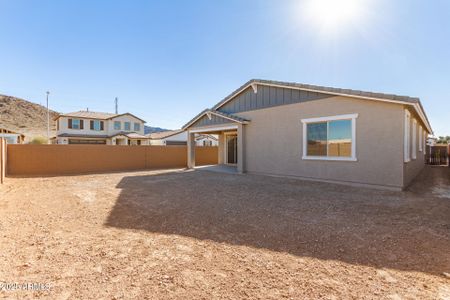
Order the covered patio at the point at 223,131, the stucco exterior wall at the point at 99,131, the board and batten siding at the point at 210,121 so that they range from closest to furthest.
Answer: the covered patio at the point at 223,131
the board and batten siding at the point at 210,121
the stucco exterior wall at the point at 99,131

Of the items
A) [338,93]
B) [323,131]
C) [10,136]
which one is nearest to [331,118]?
[323,131]

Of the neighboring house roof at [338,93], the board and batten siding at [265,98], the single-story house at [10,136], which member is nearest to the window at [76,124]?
the single-story house at [10,136]

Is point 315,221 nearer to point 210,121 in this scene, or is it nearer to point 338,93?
point 338,93

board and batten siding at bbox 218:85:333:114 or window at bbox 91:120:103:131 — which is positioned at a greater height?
window at bbox 91:120:103:131

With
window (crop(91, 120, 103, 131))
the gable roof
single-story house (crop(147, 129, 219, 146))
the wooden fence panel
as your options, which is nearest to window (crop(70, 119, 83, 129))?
window (crop(91, 120, 103, 131))

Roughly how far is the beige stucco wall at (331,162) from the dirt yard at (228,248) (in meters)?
1.75

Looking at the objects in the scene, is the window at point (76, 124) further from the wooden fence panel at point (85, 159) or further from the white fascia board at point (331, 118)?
the white fascia board at point (331, 118)

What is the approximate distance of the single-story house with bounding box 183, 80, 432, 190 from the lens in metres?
7.59

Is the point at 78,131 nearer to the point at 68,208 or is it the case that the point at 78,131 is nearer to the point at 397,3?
the point at 68,208

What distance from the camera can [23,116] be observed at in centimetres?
7931

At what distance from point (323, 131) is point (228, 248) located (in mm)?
7555

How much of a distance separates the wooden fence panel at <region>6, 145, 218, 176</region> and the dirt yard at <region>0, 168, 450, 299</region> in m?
8.15

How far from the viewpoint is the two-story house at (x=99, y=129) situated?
30.5m

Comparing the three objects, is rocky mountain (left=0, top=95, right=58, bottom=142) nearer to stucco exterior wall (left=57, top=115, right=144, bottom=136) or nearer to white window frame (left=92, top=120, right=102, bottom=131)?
stucco exterior wall (left=57, top=115, right=144, bottom=136)
